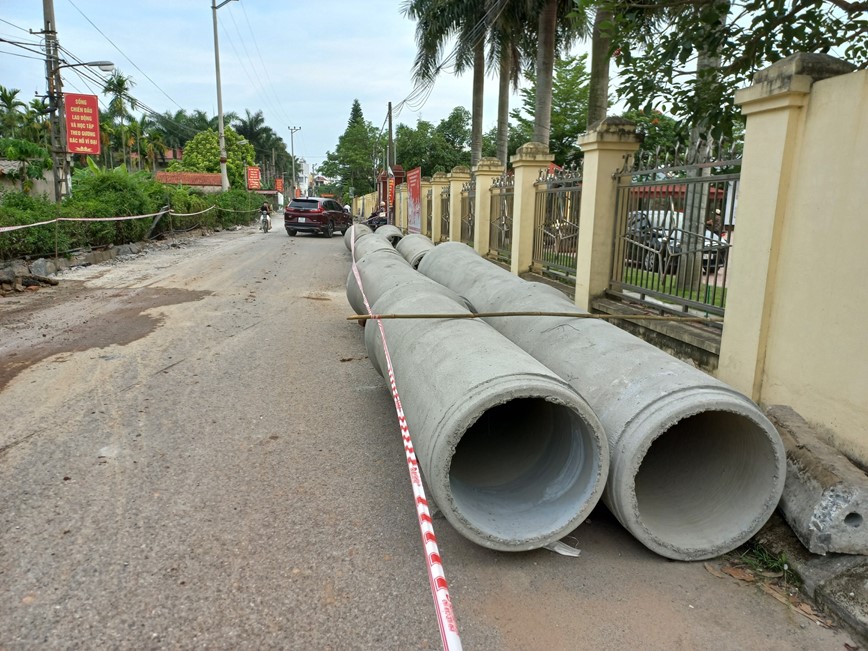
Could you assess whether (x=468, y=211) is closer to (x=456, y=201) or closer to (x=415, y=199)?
(x=456, y=201)

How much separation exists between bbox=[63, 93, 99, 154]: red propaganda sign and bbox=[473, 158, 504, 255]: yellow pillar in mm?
11948

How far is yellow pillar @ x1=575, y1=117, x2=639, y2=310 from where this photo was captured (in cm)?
640

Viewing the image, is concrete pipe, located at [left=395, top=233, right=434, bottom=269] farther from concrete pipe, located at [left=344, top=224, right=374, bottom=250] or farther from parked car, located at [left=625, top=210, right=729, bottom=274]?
concrete pipe, located at [left=344, top=224, right=374, bottom=250]

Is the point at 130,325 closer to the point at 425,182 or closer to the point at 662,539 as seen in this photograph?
the point at 662,539

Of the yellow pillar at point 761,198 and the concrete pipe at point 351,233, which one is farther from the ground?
the yellow pillar at point 761,198

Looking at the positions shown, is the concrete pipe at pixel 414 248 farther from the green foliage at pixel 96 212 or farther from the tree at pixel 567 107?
the tree at pixel 567 107

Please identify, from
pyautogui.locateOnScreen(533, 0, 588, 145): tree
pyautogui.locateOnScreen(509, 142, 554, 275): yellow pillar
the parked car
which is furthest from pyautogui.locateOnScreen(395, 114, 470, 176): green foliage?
the parked car

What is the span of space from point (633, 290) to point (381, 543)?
410 centimetres

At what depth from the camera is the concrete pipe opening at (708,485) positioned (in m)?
3.15

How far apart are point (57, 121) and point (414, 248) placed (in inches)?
449

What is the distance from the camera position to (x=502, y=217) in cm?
1130

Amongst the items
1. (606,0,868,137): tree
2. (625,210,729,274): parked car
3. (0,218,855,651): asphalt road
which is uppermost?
(606,0,868,137): tree

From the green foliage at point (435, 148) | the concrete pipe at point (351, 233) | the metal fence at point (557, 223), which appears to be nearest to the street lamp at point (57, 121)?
the concrete pipe at point (351, 233)

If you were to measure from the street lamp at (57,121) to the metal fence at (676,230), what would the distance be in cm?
1466
